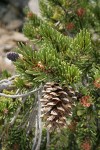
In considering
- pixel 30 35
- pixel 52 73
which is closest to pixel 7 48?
pixel 30 35

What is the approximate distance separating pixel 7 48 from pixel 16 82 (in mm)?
7070

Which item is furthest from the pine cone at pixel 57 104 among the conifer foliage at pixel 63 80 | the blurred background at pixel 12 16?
the blurred background at pixel 12 16

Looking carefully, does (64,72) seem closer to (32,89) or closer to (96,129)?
(32,89)

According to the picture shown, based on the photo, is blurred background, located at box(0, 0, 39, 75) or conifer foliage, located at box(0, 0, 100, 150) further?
blurred background, located at box(0, 0, 39, 75)

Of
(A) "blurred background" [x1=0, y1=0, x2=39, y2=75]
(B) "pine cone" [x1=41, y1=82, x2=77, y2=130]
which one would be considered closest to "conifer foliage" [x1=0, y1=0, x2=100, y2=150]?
(B) "pine cone" [x1=41, y1=82, x2=77, y2=130]

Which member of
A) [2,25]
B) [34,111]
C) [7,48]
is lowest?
[34,111]

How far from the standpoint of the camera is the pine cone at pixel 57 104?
4.29 feet

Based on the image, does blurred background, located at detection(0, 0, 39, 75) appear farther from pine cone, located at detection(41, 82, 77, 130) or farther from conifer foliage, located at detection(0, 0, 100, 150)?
pine cone, located at detection(41, 82, 77, 130)

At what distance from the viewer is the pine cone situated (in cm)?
131

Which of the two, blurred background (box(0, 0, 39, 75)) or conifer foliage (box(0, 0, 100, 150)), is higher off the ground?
blurred background (box(0, 0, 39, 75))

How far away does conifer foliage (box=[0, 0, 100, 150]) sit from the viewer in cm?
121

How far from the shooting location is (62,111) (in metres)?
1.32

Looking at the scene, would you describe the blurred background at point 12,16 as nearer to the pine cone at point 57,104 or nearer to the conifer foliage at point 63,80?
the conifer foliage at point 63,80

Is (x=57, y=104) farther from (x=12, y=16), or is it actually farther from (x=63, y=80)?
(x=12, y=16)
